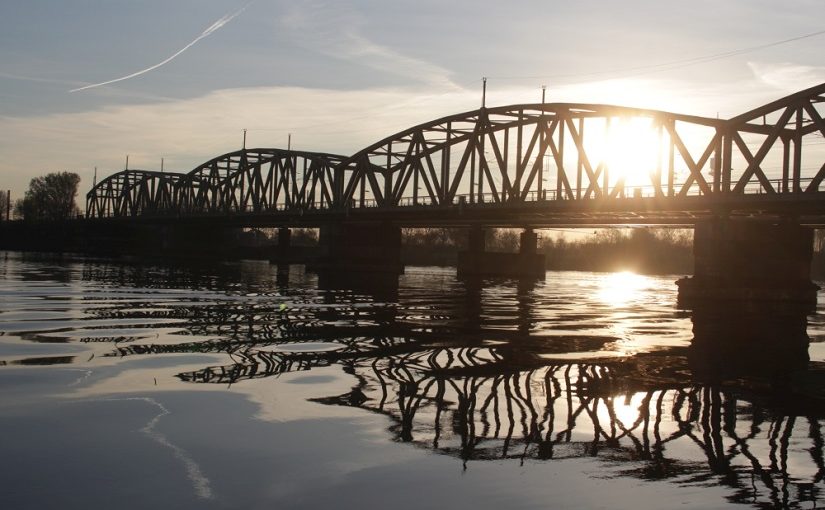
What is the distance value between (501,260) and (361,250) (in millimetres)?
20211

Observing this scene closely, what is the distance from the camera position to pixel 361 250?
114 m

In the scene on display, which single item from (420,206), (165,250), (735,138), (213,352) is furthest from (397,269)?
(213,352)

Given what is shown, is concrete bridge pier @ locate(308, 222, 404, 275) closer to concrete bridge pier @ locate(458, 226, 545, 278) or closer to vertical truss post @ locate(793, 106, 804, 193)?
concrete bridge pier @ locate(458, 226, 545, 278)

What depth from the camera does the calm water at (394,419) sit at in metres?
9.52

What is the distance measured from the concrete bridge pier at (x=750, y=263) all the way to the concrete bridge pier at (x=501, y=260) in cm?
4073

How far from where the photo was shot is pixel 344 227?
119 m

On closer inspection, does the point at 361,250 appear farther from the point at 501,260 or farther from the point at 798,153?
the point at 798,153

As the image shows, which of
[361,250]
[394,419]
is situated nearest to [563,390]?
[394,419]

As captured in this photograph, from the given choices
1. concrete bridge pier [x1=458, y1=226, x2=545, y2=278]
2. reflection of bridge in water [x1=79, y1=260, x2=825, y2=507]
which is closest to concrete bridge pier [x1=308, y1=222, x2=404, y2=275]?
concrete bridge pier [x1=458, y1=226, x2=545, y2=278]

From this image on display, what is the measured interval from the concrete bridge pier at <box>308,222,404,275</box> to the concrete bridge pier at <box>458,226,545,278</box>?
9686 millimetres

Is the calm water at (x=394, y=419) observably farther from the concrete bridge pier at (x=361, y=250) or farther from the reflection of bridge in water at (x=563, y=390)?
the concrete bridge pier at (x=361, y=250)

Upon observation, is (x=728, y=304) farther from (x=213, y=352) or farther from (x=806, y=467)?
(x=806, y=467)

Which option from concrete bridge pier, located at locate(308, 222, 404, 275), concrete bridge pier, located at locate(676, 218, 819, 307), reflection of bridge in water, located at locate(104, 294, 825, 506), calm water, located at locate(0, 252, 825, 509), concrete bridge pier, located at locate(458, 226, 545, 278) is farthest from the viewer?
concrete bridge pier, located at locate(308, 222, 404, 275)

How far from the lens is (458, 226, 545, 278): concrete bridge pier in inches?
4067
